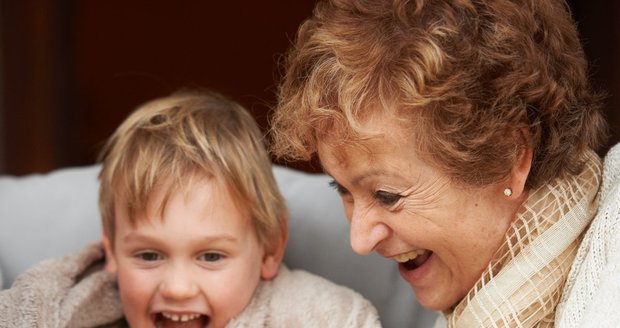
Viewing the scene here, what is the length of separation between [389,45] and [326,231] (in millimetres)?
735

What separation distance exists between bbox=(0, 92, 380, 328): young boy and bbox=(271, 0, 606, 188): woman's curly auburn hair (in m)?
0.27

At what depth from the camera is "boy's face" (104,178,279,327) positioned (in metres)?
2.01

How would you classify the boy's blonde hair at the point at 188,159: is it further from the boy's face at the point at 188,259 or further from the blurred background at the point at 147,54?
the blurred background at the point at 147,54

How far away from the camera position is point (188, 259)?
2.03 metres

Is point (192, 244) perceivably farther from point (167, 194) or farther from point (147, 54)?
point (147, 54)

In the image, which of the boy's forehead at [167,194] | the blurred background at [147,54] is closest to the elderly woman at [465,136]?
the boy's forehead at [167,194]

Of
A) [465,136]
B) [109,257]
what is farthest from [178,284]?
[465,136]

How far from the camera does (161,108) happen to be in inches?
87.4

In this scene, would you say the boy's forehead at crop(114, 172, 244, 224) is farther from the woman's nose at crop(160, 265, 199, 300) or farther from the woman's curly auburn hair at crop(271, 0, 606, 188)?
the woman's curly auburn hair at crop(271, 0, 606, 188)

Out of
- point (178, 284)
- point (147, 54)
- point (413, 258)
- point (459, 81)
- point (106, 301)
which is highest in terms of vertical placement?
point (459, 81)

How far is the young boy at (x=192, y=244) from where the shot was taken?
2.02 metres

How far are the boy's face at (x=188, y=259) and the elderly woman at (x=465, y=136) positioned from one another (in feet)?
0.78

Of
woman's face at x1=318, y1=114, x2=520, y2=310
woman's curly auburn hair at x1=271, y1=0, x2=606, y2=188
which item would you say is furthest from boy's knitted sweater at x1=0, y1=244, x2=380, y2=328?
woman's curly auburn hair at x1=271, y1=0, x2=606, y2=188

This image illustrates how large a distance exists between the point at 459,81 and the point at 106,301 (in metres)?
0.94
